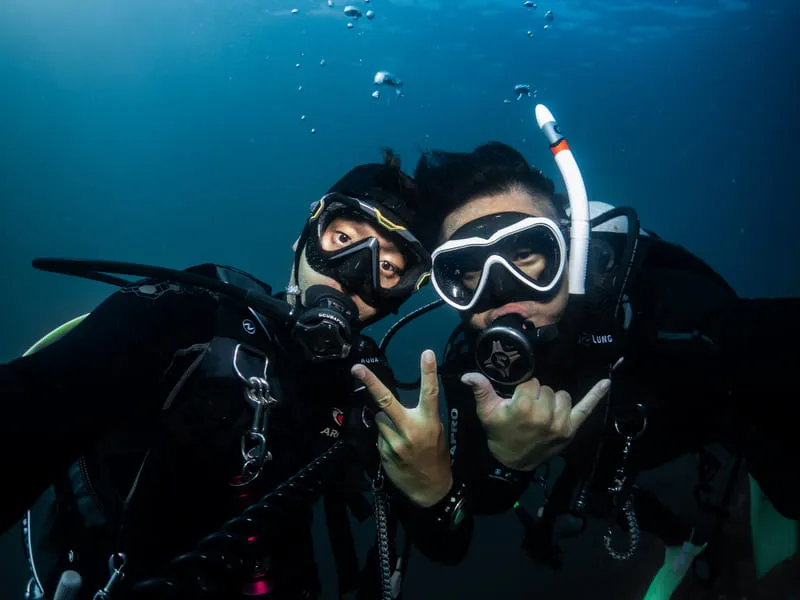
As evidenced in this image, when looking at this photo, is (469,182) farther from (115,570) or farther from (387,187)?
(115,570)

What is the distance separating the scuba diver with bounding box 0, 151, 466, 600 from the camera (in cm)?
164

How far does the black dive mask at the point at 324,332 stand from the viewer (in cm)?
267

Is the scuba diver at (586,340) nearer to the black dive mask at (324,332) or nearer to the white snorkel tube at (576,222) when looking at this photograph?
the white snorkel tube at (576,222)

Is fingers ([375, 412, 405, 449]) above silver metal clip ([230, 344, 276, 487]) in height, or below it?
below

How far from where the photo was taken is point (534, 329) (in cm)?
289

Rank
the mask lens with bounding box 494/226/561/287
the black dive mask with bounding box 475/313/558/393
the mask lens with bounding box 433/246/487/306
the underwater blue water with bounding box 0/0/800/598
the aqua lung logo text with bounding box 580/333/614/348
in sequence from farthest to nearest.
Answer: the underwater blue water with bounding box 0/0/800/598
the mask lens with bounding box 433/246/487/306
the mask lens with bounding box 494/226/561/287
the aqua lung logo text with bounding box 580/333/614/348
the black dive mask with bounding box 475/313/558/393

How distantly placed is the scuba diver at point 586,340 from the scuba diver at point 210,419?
1.74 feet

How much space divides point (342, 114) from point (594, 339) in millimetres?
58612

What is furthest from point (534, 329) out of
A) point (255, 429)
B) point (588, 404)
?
point (255, 429)

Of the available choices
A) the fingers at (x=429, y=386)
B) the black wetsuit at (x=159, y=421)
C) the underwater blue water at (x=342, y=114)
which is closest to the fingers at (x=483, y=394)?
the fingers at (x=429, y=386)

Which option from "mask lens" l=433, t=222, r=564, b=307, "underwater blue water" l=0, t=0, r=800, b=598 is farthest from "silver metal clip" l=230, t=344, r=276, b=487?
"underwater blue water" l=0, t=0, r=800, b=598

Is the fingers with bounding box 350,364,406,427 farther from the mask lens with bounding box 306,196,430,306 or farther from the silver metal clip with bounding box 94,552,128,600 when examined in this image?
the silver metal clip with bounding box 94,552,128,600

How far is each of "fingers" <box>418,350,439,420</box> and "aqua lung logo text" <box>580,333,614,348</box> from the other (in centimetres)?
119

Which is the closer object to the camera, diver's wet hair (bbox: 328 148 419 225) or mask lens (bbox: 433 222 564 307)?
mask lens (bbox: 433 222 564 307)
